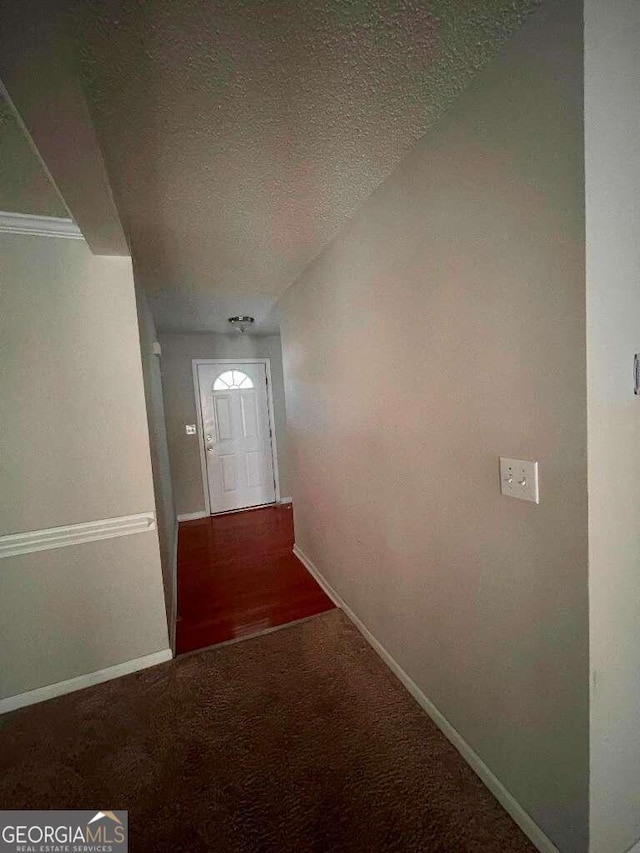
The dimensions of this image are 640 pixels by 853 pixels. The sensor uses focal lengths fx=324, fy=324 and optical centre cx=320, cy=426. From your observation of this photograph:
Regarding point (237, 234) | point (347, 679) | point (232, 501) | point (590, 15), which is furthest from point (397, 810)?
point (232, 501)

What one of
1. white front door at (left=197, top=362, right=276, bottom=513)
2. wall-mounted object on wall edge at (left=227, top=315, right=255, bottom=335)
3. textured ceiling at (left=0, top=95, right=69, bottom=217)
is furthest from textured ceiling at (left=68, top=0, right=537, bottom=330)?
white front door at (left=197, top=362, right=276, bottom=513)

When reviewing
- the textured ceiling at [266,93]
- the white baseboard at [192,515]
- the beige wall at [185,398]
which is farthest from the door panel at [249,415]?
the textured ceiling at [266,93]

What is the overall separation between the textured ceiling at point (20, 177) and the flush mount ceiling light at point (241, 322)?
2.10 metres

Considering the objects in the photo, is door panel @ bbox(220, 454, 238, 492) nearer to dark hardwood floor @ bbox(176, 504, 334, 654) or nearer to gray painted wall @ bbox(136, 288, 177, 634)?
dark hardwood floor @ bbox(176, 504, 334, 654)

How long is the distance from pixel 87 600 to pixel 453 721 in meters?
1.88

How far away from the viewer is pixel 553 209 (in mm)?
814

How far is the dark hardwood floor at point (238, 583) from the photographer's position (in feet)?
7.27

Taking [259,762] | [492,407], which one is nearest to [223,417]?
[259,762]

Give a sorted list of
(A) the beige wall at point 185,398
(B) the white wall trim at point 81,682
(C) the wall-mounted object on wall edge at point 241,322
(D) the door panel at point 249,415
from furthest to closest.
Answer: (D) the door panel at point 249,415, (A) the beige wall at point 185,398, (C) the wall-mounted object on wall edge at point 241,322, (B) the white wall trim at point 81,682

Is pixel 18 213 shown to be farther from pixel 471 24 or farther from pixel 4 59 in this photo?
pixel 471 24

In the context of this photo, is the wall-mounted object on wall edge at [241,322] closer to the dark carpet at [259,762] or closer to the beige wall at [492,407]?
the beige wall at [492,407]

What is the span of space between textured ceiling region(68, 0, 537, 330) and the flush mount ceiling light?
190 centimetres

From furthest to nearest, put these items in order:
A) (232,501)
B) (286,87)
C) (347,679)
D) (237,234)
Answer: (232,501)
(237,234)
(347,679)
(286,87)

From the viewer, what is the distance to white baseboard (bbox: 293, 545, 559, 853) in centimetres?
103
